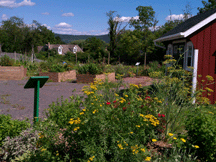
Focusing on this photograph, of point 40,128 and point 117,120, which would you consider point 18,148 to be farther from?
point 117,120

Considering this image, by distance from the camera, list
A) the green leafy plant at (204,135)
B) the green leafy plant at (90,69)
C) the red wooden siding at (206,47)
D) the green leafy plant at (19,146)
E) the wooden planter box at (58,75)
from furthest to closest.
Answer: the wooden planter box at (58,75) → the green leafy plant at (90,69) → the red wooden siding at (206,47) → the green leafy plant at (19,146) → the green leafy plant at (204,135)

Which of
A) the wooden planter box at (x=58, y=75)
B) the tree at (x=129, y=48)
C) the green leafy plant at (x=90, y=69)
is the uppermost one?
the tree at (x=129, y=48)

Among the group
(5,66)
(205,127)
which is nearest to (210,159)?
(205,127)

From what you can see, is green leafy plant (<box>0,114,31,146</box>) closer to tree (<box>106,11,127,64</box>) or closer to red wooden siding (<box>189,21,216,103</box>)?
red wooden siding (<box>189,21,216,103</box>)

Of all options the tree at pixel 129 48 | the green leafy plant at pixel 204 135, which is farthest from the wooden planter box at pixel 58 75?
the tree at pixel 129 48

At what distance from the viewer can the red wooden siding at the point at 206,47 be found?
7.94 meters

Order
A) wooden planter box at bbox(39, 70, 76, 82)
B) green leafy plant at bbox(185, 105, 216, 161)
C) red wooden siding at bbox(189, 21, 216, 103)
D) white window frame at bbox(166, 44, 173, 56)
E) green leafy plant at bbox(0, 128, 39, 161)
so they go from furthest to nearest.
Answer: wooden planter box at bbox(39, 70, 76, 82) → white window frame at bbox(166, 44, 173, 56) → red wooden siding at bbox(189, 21, 216, 103) → green leafy plant at bbox(0, 128, 39, 161) → green leafy plant at bbox(185, 105, 216, 161)

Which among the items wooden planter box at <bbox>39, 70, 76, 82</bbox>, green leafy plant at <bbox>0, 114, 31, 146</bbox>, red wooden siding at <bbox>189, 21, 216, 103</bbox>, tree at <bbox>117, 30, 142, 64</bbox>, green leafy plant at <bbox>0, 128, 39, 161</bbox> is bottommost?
green leafy plant at <bbox>0, 128, 39, 161</bbox>

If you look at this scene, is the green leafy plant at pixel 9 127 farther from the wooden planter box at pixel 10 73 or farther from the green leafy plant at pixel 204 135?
the wooden planter box at pixel 10 73

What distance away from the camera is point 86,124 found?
275cm

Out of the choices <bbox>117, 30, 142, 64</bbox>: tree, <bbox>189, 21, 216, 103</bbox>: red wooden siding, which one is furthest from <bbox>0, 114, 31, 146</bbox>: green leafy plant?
<bbox>117, 30, 142, 64</bbox>: tree

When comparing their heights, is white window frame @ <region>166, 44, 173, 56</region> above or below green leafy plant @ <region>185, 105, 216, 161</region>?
above

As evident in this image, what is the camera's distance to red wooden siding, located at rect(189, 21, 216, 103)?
7938 millimetres

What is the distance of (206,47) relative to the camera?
800 centimetres
